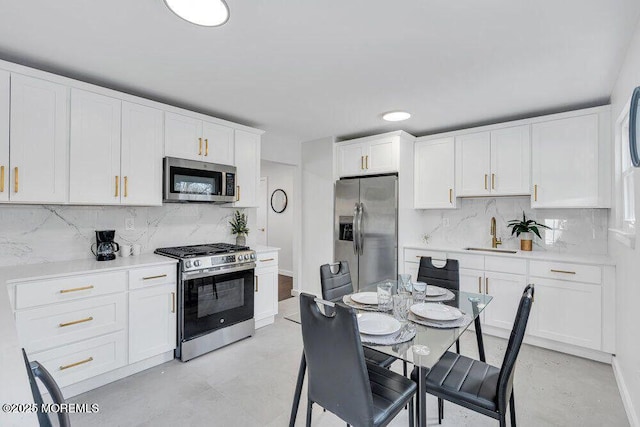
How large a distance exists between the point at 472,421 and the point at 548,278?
1723 millimetres

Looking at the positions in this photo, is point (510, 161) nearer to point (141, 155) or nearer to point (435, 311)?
point (435, 311)

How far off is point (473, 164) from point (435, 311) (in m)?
2.48

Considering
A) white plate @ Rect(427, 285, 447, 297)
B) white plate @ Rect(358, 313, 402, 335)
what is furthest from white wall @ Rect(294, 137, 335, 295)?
white plate @ Rect(358, 313, 402, 335)

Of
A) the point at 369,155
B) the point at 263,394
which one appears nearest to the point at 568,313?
the point at 369,155

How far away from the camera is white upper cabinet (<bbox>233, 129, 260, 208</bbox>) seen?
354 cm

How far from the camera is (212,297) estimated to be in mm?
2938

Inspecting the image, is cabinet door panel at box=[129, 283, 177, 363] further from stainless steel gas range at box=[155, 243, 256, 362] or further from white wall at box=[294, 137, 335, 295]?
white wall at box=[294, 137, 335, 295]

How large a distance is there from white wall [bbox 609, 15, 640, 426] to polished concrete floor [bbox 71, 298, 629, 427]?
0.60 feet

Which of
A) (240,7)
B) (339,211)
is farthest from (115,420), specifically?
(339,211)

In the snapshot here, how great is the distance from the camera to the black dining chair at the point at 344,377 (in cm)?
131

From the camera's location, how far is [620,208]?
96.0 inches

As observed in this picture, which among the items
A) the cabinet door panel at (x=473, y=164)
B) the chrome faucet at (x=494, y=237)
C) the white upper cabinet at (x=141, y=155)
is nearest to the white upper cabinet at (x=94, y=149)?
the white upper cabinet at (x=141, y=155)

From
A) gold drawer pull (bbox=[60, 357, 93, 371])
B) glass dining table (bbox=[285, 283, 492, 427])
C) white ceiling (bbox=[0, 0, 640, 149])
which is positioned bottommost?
gold drawer pull (bbox=[60, 357, 93, 371])

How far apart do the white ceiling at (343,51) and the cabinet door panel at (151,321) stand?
1.80 meters
